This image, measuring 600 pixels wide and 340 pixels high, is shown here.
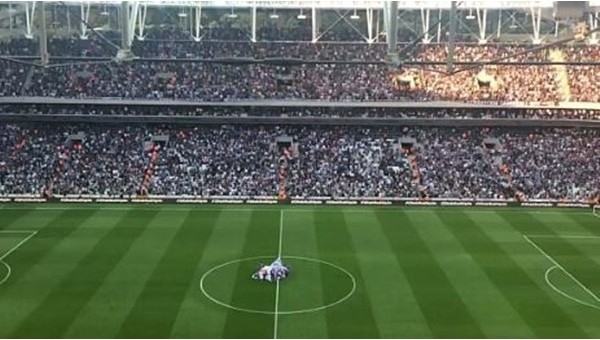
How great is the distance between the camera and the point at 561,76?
50219mm

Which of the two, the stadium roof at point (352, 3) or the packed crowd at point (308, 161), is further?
the packed crowd at point (308, 161)

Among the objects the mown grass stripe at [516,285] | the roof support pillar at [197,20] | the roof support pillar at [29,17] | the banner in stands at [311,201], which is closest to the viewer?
the mown grass stripe at [516,285]

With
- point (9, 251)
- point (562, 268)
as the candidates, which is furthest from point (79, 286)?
point (562, 268)

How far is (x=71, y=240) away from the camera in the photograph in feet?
111

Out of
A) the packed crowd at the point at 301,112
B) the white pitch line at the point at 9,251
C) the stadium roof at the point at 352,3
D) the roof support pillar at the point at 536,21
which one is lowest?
the white pitch line at the point at 9,251

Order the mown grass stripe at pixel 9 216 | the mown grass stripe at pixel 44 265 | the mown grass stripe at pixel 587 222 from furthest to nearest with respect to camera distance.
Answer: the mown grass stripe at pixel 587 222 < the mown grass stripe at pixel 9 216 < the mown grass stripe at pixel 44 265

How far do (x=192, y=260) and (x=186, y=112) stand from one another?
1948 cm

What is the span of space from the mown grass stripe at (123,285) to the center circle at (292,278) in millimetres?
2509

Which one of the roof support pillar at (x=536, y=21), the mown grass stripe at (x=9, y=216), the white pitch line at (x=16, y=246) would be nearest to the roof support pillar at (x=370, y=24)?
the roof support pillar at (x=536, y=21)

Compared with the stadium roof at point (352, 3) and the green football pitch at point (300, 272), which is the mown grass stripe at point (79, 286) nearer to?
the green football pitch at point (300, 272)

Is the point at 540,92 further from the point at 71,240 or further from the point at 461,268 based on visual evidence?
the point at 71,240

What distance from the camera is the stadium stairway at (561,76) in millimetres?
48938

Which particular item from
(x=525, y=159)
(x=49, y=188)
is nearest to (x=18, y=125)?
(x=49, y=188)

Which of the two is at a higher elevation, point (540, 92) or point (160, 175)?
point (540, 92)
